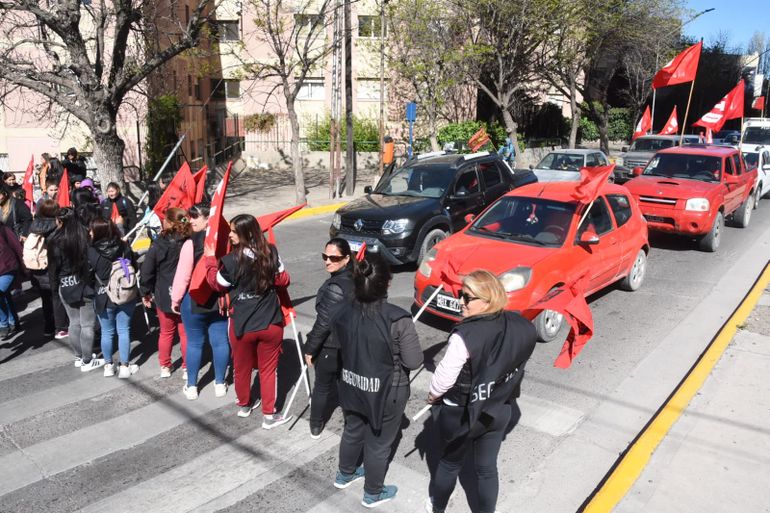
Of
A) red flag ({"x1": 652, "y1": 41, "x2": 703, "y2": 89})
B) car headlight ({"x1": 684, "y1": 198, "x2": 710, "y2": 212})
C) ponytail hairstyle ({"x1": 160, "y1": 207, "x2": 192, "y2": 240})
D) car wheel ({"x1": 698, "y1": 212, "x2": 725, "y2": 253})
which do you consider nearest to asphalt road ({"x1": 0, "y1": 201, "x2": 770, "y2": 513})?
ponytail hairstyle ({"x1": 160, "y1": 207, "x2": 192, "y2": 240})

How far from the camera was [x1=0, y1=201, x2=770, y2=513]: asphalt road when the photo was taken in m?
4.50

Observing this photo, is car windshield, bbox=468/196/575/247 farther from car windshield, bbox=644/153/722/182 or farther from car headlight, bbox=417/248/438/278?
car windshield, bbox=644/153/722/182

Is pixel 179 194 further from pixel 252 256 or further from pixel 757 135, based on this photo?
pixel 757 135

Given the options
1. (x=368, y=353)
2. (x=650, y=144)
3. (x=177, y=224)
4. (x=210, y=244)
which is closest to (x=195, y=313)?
(x=210, y=244)

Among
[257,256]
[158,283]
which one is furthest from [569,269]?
[158,283]

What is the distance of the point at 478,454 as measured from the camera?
3836mm

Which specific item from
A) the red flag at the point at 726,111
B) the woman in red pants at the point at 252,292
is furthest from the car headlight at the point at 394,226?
the red flag at the point at 726,111

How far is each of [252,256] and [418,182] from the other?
7080mm

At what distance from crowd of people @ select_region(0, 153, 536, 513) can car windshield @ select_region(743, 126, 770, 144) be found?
2394cm

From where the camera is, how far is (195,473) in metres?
4.79

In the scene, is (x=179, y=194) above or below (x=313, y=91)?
below

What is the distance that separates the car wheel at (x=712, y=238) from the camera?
462 inches

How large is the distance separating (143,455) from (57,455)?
69 centimetres

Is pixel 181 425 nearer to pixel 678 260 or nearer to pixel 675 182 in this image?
pixel 678 260
